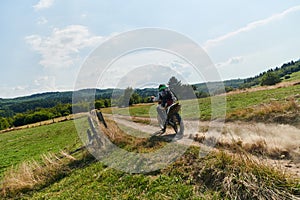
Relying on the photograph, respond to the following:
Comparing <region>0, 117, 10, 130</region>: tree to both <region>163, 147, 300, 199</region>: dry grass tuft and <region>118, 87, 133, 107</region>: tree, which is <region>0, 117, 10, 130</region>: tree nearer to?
<region>118, 87, 133, 107</region>: tree

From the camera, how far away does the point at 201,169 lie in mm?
6812

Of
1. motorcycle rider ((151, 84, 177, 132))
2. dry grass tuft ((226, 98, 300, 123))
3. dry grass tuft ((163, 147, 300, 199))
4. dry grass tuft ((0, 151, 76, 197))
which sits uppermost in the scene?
motorcycle rider ((151, 84, 177, 132))

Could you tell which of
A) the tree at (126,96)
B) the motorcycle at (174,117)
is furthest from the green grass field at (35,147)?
the motorcycle at (174,117)

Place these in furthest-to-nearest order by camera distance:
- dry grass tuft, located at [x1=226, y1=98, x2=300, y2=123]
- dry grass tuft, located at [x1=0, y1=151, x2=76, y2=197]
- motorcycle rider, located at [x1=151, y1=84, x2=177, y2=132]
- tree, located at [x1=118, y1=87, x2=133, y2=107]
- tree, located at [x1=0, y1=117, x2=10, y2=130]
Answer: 1. tree, located at [x1=0, y1=117, x2=10, y2=130]
2. tree, located at [x1=118, y1=87, x2=133, y2=107]
3. motorcycle rider, located at [x1=151, y1=84, x2=177, y2=132]
4. dry grass tuft, located at [x1=226, y1=98, x2=300, y2=123]
5. dry grass tuft, located at [x1=0, y1=151, x2=76, y2=197]

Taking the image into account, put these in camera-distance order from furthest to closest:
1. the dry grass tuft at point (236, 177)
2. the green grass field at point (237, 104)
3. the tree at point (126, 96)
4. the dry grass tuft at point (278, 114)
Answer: the green grass field at point (237, 104)
the tree at point (126, 96)
the dry grass tuft at point (278, 114)
the dry grass tuft at point (236, 177)

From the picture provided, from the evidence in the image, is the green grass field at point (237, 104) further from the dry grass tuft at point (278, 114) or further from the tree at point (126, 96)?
the tree at point (126, 96)

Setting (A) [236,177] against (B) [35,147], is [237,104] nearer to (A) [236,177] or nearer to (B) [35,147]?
(A) [236,177]

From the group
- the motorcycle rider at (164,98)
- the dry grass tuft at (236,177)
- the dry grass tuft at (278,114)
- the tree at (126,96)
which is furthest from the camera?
the tree at (126,96)

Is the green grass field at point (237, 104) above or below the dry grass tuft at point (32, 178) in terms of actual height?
above

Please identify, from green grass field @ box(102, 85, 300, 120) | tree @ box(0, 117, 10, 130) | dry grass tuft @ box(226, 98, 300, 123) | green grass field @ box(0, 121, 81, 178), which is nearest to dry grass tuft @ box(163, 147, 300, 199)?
dry grass tuft @ box(226, 98, 300, 123)

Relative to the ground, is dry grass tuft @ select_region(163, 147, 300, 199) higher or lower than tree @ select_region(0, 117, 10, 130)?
higher

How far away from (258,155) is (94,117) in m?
10.5

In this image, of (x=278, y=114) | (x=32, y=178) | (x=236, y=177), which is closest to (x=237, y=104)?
(x=278, y=114)

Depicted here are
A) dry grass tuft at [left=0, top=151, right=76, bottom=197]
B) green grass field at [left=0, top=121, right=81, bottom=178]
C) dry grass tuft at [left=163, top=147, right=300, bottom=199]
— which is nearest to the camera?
dry grass tuft at [left=163, top=147, right=300, bottom=199]
